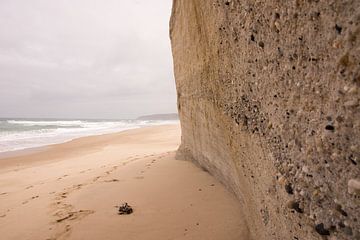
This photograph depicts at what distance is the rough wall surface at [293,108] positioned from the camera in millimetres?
1176

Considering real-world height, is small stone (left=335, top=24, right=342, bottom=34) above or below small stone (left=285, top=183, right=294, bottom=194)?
above

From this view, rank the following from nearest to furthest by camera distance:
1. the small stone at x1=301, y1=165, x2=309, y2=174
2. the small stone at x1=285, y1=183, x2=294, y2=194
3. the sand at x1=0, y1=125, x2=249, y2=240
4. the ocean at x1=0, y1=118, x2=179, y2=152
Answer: the small stone at x1=301, y1=165, x2=309, y2=174 < the small stone at x1=285, y1=183, x2=294, y2=194 < the sand at x1=0, y1=125, x2=249, y2=240 < the ocean at x1=0, y1=118, x2=179, y2=152

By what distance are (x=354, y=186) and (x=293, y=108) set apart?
515 millimetres

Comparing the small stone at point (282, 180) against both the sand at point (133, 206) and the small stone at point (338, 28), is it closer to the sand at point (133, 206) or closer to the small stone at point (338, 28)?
the small stone at point (338, 28)

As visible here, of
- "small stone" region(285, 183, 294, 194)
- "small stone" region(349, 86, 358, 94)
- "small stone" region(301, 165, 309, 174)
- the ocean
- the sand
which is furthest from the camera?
the ocean

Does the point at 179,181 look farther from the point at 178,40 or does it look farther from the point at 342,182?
the point at 342,182

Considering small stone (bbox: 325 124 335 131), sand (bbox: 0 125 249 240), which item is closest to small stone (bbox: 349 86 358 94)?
small stone (bbox: 325 124 335 131)

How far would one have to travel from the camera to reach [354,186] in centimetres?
115

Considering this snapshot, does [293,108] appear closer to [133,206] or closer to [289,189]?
[289,189]

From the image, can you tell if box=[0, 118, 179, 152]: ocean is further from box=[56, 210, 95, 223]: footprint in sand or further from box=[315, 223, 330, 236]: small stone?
box=[315, 223, 330, 236]: small stone


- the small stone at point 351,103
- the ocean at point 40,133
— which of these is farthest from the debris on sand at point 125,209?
the ocean at point 40,133

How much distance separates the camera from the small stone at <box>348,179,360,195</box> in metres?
1.14

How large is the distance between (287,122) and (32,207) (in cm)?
432

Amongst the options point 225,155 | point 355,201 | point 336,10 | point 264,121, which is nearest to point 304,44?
point 336,10
